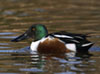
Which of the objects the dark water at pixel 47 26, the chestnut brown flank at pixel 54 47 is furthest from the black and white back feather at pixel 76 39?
the dark water at pixel 47 26

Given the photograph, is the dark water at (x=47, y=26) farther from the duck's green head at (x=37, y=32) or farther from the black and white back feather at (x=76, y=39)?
the duck's green head at (x=37, y=32)

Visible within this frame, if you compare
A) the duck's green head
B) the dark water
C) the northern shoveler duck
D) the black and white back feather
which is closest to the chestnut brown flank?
the northern shoveler duck

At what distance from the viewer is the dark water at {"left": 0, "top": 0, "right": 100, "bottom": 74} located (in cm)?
841

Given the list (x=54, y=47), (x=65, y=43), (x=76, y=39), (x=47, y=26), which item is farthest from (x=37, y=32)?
(x=47, y=26)

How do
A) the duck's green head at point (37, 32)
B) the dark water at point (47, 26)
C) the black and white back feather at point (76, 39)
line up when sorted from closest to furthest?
the dark water at point (47, 26) < the black and white back feather at point (76, 39) < the duck's green head at point (37, 32)

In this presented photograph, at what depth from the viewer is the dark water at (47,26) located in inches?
331

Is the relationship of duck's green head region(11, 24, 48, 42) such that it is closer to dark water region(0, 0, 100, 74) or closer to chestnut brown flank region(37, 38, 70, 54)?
dark water region(0, 0, 100, 74)

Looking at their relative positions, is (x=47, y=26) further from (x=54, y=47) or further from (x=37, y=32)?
(x=54, y=47)

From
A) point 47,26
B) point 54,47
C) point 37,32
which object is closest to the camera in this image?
point 54,47

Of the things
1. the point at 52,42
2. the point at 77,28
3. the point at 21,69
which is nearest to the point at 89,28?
the point at 77,28

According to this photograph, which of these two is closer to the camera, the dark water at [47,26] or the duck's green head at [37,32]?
the dark water at [47,26]

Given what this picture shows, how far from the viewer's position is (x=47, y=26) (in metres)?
13.8

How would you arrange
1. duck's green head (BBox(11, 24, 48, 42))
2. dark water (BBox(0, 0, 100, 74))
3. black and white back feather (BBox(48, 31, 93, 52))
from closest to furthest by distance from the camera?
dark water (BBox(0, 0, 100, 74)) < black and white back feather (BBox(48, 31, 93, 52)) < duck's green head (BBox(11, 24, 48, 42))

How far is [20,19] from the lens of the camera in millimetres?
15242
